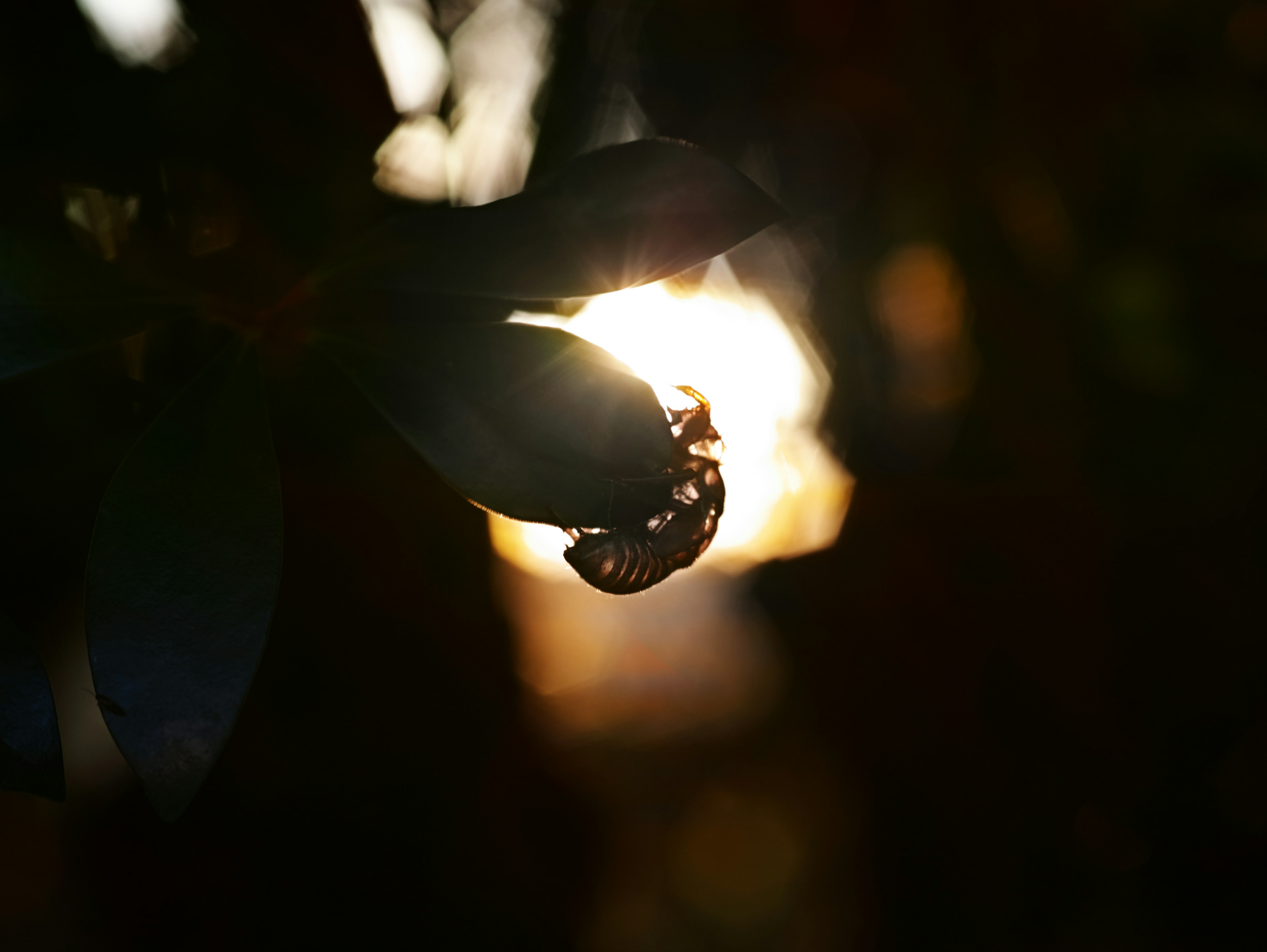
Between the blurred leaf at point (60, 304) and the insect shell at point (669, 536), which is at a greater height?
the blurred leaf at point (60, 304)

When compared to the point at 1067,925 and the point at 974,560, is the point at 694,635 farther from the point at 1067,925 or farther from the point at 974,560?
the point at 1067,925

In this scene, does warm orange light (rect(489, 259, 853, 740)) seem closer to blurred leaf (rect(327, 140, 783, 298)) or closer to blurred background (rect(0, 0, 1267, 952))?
blurred background (rect(0, 0, 1267, 952))

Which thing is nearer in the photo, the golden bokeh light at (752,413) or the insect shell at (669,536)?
the insect shell at (669,536)

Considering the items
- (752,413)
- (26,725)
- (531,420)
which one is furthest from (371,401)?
(752,413)

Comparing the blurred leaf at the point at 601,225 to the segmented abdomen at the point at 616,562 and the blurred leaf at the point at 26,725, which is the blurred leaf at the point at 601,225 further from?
the blurred leaf at the point at 26,725

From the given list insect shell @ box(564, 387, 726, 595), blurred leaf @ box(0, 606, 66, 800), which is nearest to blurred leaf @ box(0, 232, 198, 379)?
blurred leaf @ box(0, 606, 66, 800)

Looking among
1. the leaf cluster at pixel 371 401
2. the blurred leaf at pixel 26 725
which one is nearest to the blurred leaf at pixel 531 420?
the leaf cluster at pixel 371 401

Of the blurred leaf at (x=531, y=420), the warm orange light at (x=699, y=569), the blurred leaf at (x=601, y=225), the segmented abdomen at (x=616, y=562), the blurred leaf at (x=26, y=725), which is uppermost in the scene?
the warm orange light at (x=699, y=569)
